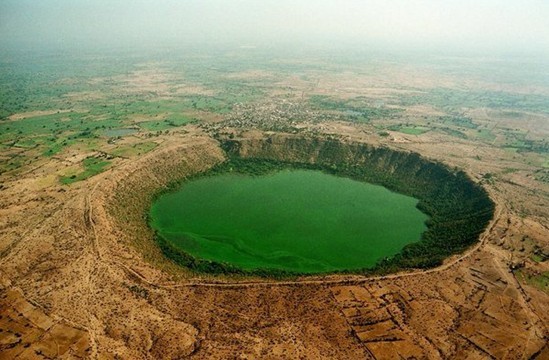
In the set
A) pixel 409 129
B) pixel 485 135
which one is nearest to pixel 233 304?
pixel 409 129

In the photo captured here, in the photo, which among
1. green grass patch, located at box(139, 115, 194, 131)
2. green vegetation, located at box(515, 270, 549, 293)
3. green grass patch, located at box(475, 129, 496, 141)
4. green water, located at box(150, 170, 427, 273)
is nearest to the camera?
green vegetation, located at box(515, 270, 549, 293)

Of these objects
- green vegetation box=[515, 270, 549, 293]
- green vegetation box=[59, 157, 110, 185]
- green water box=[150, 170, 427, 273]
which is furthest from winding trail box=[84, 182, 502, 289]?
green vegetation box=[59, 157, 110, 185]

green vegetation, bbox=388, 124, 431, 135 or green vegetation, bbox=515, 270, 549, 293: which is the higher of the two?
green vegetation, bbox=388, 124, 431, 135

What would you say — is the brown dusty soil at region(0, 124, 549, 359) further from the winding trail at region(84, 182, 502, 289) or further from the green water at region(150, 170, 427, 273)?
the green water at region(150, 170, 427, 273)

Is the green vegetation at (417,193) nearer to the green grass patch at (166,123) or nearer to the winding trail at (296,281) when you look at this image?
the winding trail at (296,281)

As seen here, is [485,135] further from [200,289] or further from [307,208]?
[200,289]

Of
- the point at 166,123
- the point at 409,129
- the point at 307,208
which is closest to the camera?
the point at 307,208

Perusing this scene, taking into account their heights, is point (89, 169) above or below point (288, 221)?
above

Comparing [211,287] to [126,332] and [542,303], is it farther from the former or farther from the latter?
[542,303]
